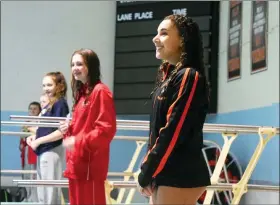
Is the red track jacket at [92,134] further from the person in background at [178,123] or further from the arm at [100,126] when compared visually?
the person in background at [178,123]

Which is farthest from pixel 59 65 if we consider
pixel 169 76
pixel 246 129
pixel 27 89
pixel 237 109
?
pixel 169 76

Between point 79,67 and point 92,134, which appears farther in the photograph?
point 79,67

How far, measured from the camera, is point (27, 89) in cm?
695

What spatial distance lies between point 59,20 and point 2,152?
1980mm

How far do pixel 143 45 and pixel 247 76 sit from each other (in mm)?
1439

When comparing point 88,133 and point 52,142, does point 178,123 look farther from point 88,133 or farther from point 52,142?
point 52,142

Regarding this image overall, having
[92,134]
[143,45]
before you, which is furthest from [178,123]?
[143,45]

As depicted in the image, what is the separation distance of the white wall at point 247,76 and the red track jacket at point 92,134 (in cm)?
276

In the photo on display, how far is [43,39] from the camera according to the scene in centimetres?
699

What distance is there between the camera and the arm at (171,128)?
1753 millimetres

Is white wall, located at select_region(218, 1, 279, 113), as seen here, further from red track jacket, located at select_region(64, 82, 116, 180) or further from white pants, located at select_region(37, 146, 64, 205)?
red track jacket, located at select_region(64, 82, 116, 180)

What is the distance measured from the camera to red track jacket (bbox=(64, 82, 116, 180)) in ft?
7.88

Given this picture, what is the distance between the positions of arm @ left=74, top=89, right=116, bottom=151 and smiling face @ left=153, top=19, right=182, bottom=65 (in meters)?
0.63

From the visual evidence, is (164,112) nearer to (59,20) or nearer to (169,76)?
(169,76)
